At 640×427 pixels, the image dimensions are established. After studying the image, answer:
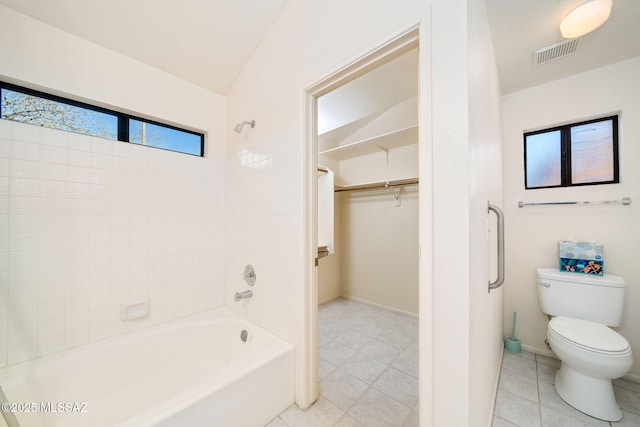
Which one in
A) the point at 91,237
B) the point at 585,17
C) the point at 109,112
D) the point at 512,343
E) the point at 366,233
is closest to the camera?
the point at 585,17

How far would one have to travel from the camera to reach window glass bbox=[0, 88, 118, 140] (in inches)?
52.4

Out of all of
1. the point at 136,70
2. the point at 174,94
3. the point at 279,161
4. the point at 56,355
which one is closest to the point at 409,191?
the point at 279,161

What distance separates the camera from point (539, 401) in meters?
1.48

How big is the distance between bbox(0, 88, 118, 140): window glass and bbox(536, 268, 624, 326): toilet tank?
11.7 feet

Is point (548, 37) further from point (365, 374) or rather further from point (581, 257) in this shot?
point (365, 374)

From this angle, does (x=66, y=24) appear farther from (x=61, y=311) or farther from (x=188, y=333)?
(x=188, y=333)

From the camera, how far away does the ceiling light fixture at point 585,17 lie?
1.17 meters

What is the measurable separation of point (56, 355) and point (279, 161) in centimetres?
185

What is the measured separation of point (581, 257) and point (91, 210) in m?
3.64

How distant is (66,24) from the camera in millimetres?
1385

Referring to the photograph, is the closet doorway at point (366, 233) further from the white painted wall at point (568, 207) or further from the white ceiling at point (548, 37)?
the white painted wall at point (568, 207)

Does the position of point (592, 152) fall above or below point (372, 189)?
above

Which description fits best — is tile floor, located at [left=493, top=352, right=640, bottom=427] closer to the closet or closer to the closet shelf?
the closet

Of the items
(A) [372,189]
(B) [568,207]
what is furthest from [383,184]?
(B) [568,207]
